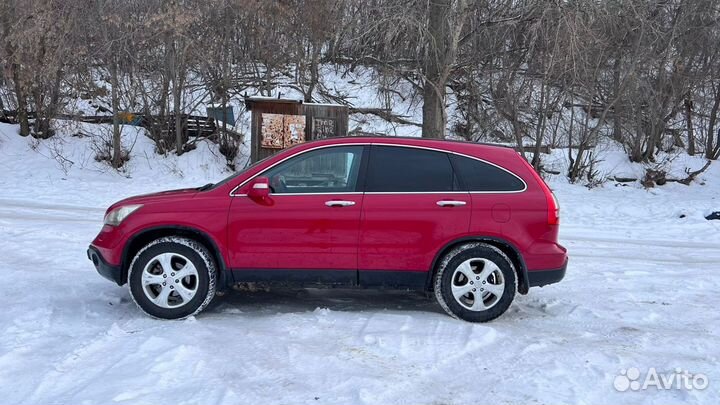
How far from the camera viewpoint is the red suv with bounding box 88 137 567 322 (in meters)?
5.31

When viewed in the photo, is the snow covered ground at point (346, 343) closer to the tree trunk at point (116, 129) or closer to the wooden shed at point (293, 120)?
the wooden shed at point (293, 120)

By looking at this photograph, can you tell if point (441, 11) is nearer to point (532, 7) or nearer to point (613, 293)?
point (532, 7)

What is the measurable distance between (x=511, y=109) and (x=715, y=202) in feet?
19.7

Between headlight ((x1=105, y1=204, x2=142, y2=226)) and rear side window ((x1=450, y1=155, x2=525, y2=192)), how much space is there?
289 centimetres

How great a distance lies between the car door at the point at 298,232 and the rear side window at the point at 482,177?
959 millimetres

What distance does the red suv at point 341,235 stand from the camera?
5.31 meters

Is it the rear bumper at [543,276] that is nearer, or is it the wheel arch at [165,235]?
the wheel arch at [165,235]

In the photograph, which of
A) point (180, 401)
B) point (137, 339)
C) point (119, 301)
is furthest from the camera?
point (119, 301)

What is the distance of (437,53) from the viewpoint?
44.6 feet

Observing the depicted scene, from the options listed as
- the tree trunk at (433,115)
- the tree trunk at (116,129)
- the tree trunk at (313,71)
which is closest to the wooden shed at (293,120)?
the tree trunk at (433,115)

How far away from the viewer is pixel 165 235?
5.43m

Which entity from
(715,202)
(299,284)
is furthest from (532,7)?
(299,284)

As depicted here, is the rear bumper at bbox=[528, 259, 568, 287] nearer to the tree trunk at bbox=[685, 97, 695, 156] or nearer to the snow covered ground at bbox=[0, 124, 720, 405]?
the snow covered ground at bbox=[0, 124, 720, 405]

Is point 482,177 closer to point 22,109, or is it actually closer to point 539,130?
point 539,130
